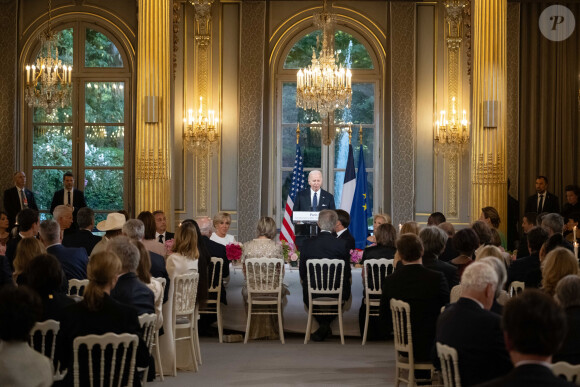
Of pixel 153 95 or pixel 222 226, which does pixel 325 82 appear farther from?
pixel 222 226

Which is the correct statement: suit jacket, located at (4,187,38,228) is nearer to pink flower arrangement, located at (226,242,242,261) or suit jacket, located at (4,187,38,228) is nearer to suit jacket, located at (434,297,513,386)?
pink flower arrangement, located at (226,242,242,261)

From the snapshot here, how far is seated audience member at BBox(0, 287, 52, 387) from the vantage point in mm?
3598

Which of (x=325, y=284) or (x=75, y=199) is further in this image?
(x=75, y=199)

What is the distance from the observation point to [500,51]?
11.2 m

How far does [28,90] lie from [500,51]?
6400mm

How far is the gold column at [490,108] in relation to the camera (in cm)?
1115

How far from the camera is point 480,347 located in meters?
4.47

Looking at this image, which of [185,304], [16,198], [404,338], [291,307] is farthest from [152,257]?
[16,198]

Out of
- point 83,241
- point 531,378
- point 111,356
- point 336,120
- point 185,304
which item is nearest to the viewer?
point 531,378

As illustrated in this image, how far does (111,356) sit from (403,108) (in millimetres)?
10149

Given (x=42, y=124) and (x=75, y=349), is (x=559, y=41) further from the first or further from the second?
(x=75, y=349)

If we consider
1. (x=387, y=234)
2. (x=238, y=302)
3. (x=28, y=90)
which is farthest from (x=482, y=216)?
(x=28, y=90)

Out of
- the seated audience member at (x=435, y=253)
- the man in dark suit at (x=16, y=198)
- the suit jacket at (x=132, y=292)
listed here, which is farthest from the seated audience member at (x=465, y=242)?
the man in dark suit at (x=16, y=198)

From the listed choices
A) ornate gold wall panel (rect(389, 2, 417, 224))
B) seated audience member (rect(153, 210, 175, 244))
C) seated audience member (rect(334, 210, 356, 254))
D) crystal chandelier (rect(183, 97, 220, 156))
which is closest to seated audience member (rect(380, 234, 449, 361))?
seated audience member (rect(334, 210, 356, 254))
